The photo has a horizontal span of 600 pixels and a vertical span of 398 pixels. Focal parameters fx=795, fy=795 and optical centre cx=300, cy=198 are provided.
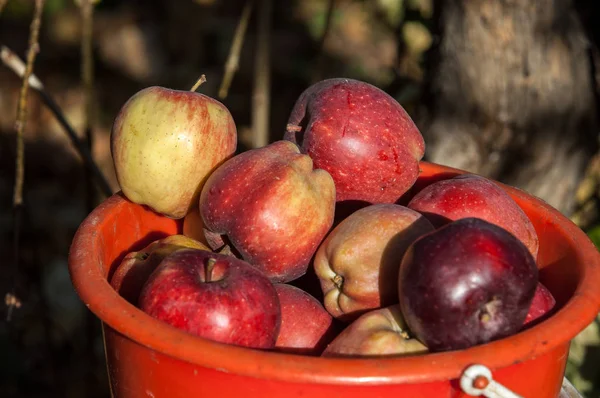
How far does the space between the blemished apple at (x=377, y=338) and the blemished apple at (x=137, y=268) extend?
409 mm

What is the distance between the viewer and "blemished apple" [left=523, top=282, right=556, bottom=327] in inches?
57.9

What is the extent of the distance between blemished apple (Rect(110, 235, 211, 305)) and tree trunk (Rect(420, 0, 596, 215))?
4.40ft

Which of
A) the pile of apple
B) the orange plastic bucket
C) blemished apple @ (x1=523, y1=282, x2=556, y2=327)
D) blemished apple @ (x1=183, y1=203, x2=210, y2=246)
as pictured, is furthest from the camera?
blemished apple @ (x1=183, y1=203, x2=210, y2=246)

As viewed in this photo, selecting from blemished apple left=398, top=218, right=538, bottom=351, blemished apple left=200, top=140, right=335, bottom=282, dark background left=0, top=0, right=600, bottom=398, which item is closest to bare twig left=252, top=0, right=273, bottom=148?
dark background left=0, top=0, right=600, bottom=398

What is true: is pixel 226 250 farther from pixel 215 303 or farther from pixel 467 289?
pixel 467 289

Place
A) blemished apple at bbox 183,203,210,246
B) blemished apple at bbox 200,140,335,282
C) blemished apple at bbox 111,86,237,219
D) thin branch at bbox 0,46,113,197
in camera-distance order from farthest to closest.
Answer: thin branch at bbox 0,46,113,197, blemished apple at bbox 183,203,210,246, blemished apple at bbox 111,86,237,219, blemished apple at bbox 200,140,335,282

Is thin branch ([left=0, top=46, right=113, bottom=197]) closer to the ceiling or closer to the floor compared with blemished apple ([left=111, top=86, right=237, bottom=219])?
closer to the floor

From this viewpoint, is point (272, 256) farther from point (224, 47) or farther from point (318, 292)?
point (224, 47)

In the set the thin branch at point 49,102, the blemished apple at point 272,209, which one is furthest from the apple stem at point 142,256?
the thin branch at point 49,102

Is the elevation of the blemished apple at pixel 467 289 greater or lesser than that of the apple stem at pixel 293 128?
lesser

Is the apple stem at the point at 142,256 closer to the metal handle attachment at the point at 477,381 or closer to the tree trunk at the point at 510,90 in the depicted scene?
the metal handle attachment at the point at 477,381

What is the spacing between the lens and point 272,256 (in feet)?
5.23

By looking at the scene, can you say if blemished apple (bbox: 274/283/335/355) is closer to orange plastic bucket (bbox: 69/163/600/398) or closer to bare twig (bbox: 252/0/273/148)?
orange plastic bucket (bbox: 69/163/600/398)

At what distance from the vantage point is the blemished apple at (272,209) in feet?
5.19
